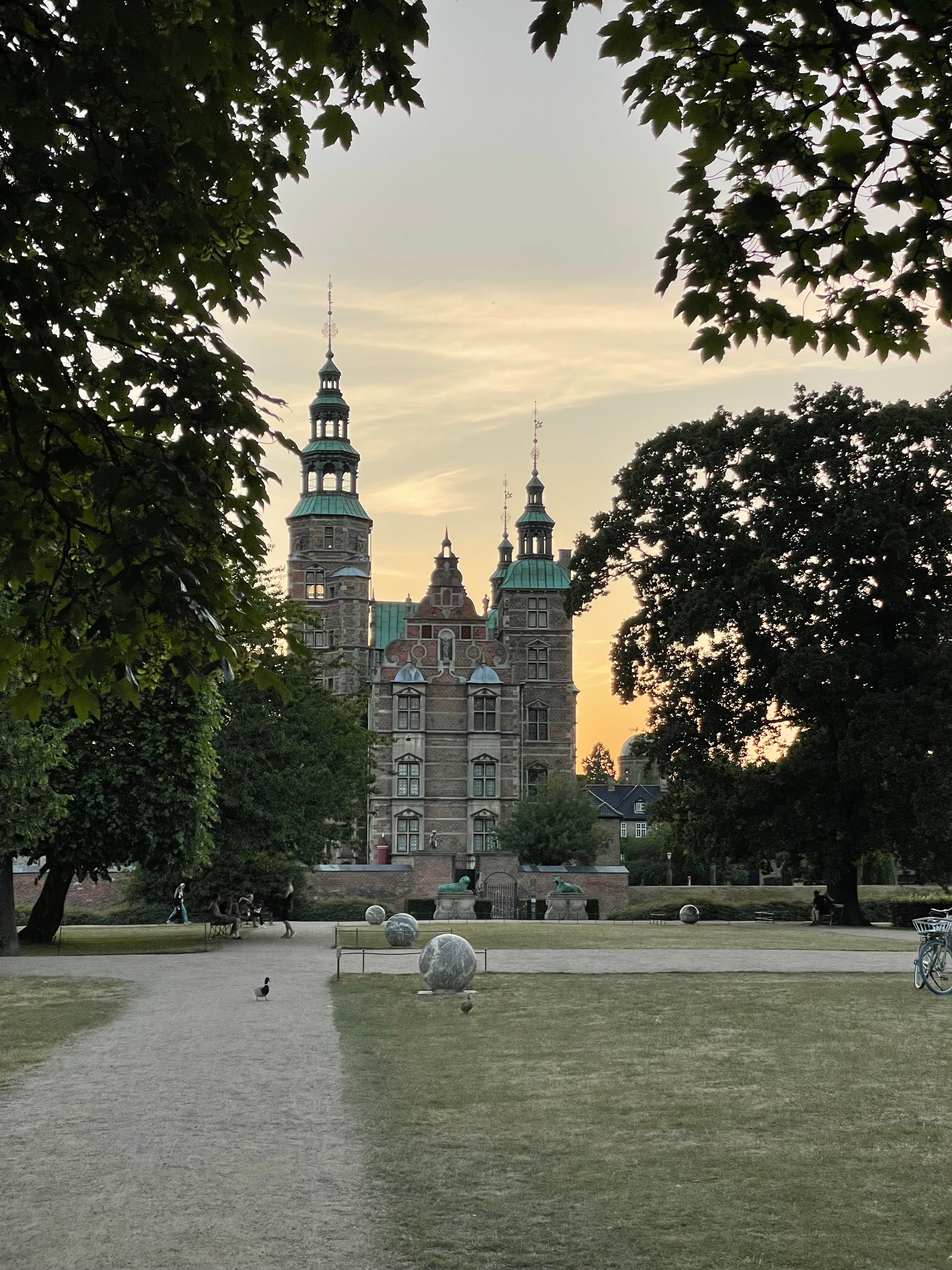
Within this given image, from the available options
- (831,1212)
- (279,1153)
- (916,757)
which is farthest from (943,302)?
(916,757)

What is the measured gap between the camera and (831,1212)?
793cm

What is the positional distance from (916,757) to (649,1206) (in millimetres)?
33201

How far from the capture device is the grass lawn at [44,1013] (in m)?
14.6

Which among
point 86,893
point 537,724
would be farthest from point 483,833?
point 86,893

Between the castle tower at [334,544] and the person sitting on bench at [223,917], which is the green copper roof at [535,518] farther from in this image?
the person sitting on bench at [223,917]

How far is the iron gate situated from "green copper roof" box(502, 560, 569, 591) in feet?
85.4

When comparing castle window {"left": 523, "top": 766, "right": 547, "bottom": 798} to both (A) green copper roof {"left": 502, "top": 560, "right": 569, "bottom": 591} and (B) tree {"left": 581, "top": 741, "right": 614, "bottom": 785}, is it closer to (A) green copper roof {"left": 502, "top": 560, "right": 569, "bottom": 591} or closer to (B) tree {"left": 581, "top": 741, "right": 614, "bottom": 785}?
(A) green copper roof {"left": 502, "top": 560, "right": 569, "bottom": 591}

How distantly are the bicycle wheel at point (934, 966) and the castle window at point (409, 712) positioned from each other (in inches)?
2240

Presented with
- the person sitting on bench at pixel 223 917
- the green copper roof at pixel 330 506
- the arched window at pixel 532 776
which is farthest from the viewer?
the green copper roof at pixel 330 506

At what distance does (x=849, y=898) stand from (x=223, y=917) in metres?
20.8

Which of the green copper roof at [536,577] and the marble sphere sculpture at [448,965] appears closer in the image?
the marble sphere sculpture at [448,965]

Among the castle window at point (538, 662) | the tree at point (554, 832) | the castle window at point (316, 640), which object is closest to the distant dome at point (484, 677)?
the castle window at point (538, 662)

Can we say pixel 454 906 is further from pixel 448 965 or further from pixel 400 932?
pixel 448 965

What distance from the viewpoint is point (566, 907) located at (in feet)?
177
